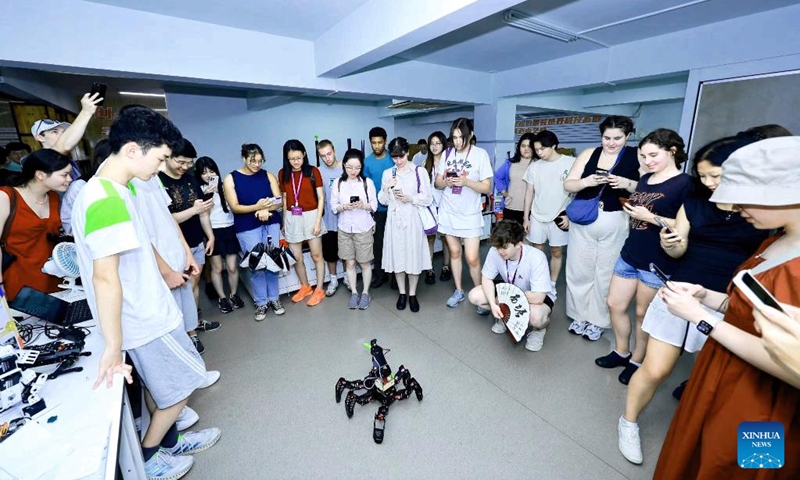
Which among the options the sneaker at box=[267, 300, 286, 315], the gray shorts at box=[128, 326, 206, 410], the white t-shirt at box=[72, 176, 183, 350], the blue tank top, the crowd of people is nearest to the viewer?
the crowd of people

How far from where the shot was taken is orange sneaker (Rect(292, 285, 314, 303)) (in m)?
3.38

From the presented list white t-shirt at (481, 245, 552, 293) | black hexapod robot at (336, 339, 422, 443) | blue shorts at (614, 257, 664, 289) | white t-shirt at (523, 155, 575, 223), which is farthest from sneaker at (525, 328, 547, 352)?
white t-shirt at (523, 155, 575, 223)

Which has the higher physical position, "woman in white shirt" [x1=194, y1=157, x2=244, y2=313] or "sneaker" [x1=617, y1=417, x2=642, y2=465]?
"woman in white shirt" [x1=194, y1=157, x2=244, y2=313]

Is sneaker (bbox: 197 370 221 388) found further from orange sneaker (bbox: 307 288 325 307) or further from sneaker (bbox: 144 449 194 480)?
orange sneaker (bbox: 307 288 325 307)

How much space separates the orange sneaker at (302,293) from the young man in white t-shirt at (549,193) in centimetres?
225

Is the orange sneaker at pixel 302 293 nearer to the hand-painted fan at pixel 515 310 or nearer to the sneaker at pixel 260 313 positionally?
the sneaker at pixel 260 313

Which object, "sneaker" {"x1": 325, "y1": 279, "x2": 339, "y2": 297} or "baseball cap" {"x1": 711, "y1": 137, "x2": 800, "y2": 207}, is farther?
"sneaker" {"x1": 325, "y1": 279, "x2": 339, "y2": 297}

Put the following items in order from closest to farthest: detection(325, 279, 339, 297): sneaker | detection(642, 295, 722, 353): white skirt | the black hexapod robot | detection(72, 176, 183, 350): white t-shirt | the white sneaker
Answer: detection(72, 176, 183, 350): white t-shirt → detection(642, 295, 722, 353): white skirt → the black hexapod robot → the white sneaker → detection(325, 279, 339, 297): sneaker

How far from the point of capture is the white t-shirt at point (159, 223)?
161 centimetres

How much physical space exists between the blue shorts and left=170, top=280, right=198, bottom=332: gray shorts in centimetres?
257

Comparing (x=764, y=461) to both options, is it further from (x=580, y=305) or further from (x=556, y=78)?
(x=556, y=78)

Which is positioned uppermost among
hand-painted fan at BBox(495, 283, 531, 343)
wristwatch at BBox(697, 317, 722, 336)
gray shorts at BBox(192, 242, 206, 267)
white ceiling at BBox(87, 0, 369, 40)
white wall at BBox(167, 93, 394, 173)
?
white ceiling at BBox(87, 0, 369, 40)

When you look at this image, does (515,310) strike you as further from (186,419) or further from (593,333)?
(186,419)

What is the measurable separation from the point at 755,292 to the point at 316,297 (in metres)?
3.09
